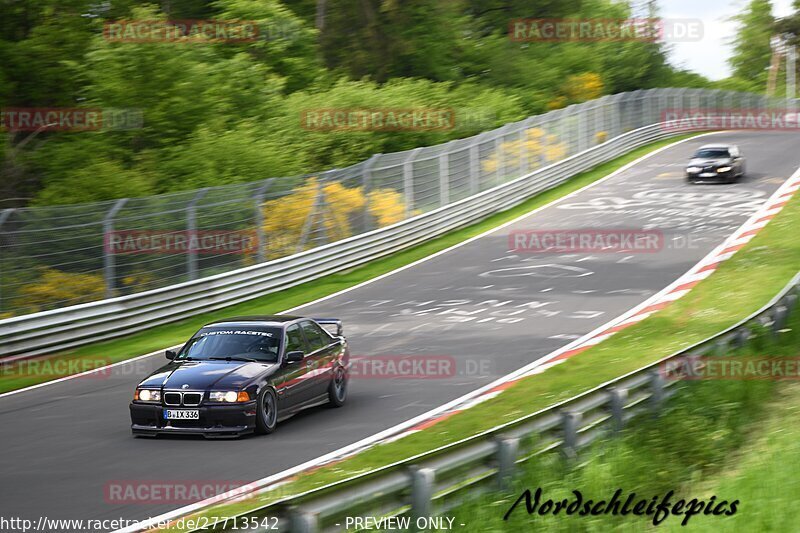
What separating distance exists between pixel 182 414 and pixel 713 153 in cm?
3109

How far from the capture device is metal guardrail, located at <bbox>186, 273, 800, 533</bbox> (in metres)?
5.81

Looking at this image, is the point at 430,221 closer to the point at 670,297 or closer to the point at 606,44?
the point at 670,297

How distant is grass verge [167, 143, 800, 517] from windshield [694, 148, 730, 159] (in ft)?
36.5

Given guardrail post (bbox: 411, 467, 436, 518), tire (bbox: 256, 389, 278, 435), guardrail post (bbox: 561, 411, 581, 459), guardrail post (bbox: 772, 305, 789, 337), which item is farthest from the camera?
guardrail post (bbox: 772, 305, 789, 337)

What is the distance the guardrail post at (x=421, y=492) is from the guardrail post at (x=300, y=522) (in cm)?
118

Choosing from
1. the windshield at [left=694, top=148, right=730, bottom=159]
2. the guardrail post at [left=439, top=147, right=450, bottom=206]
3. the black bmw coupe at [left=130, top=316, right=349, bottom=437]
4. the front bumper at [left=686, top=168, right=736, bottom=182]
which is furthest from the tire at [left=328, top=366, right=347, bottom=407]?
the windshield at [left=694, top=148, right=730, bottom=159]

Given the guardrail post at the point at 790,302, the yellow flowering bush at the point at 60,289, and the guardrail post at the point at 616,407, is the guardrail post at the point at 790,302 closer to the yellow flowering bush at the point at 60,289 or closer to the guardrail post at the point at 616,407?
the guardrail post at the point at 616,407

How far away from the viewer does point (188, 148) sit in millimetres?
31625

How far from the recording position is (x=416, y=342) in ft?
60.3

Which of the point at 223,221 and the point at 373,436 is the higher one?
the point at 223,221

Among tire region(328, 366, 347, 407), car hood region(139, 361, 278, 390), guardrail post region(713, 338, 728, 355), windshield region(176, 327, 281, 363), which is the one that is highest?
windshield region(176, 327, 281, 363)

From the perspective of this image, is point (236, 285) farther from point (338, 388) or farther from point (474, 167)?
point (474, 167)

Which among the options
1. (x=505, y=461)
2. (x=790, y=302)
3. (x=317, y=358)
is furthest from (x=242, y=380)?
(x=790, y=302)

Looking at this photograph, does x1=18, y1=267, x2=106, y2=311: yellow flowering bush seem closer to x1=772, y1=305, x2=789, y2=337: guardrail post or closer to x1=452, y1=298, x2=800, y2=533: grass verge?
x1=452, y1=298, x2=800, y2=533: grass verge
